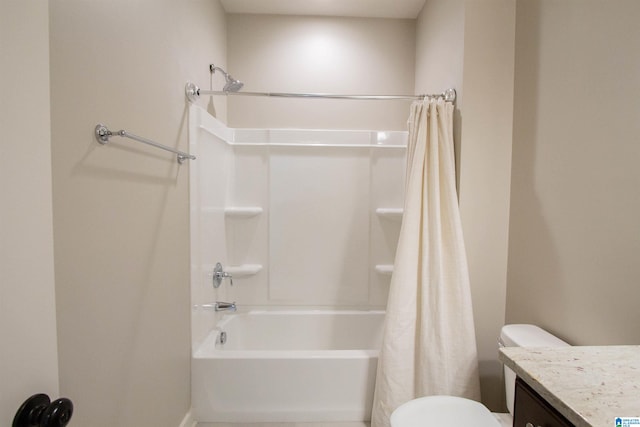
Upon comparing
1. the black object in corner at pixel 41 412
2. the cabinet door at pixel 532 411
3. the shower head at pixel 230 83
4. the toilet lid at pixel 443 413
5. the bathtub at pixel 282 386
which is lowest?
the bathtub at pixel 282 386

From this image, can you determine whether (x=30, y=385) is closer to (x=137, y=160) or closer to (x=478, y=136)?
(x=137, y=160)

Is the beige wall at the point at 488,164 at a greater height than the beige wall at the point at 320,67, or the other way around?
the beige wall at the point at 320,67

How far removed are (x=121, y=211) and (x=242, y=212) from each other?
4.05 ft

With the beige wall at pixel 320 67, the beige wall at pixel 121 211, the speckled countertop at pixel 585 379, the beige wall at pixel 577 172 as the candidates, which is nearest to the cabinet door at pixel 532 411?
the speckled countertop at pixel 585 379

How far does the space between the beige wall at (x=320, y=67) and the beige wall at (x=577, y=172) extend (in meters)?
1.07

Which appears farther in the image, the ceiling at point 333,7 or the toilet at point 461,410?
the ceiling at point 333,7

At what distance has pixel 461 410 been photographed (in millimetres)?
1221

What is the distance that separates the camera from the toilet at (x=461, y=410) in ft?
3.81

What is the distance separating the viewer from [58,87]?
836 mm

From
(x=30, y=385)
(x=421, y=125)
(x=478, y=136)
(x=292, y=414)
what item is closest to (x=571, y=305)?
(x=478, y=136)

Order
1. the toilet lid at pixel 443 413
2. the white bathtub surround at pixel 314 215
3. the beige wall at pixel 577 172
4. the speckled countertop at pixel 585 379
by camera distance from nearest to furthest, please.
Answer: the speckled countertop at pixel 585 379 → the beige wall at pixel 577 172 → the toilet lid at pixel 443 413 → the white bathtub surround at pixel 314 215

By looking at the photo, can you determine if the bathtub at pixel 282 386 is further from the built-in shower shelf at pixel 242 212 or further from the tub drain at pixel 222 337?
the built-in shower shelf at pixel 242 212

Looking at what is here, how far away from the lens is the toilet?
116cm

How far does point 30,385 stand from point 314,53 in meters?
2.55
